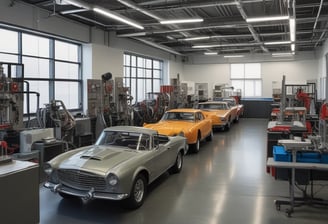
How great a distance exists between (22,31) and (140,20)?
4062 mm

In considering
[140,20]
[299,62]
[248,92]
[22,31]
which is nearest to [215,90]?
[248,92]

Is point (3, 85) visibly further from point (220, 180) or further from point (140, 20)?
point (140, 20)

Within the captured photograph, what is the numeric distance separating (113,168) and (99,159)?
1.43 ft

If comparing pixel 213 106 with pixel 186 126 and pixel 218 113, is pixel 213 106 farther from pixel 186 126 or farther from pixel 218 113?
pixel 186 126

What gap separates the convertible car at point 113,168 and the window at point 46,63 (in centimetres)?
480

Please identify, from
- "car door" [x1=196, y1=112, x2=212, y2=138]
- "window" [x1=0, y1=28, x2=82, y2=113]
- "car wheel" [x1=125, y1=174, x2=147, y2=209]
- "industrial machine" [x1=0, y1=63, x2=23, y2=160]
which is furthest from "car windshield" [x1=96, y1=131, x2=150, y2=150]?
"window" [x1=0, y1=28, x2=82, y2=113]

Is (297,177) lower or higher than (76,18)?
lower

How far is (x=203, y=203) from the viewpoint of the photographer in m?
5.20

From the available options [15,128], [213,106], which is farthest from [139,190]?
[213,106]

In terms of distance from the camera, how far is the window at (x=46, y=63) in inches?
361

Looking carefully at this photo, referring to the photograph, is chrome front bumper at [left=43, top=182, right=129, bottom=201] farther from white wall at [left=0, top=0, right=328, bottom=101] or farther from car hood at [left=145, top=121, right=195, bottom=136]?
white wall at [left=0, top=0, right=328, bottom=101]

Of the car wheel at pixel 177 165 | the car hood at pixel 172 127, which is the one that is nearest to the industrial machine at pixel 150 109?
the car hood at pixel 172 127

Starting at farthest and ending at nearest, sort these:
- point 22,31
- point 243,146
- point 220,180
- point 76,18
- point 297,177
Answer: point 76,18
point 243,146
point 22,31
point 220,180
point 297,177

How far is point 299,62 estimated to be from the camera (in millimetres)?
21219
